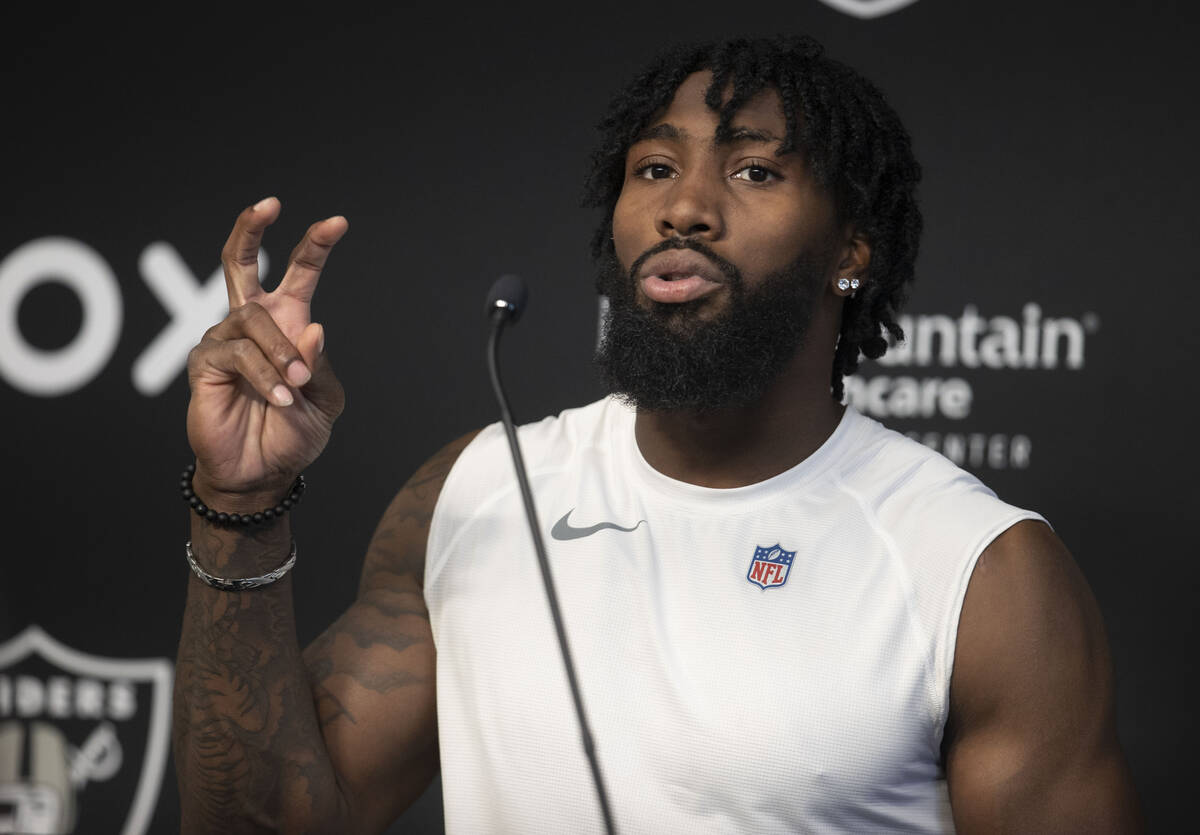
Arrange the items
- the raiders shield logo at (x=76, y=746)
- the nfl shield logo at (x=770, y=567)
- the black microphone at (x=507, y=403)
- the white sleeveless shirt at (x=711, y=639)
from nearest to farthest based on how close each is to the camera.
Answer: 1. the black microphone at (x=507, y=403)
2. the white sleeveless shirt at (x=711, y=639)
3. the nfl shield logo at (x=770, y=567)
4. the raiders shield logo at (x=76, y=746)

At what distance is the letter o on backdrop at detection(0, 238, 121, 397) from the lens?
239 cm

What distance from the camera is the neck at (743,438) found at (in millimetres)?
1579

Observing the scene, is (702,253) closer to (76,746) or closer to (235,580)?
(235,580)

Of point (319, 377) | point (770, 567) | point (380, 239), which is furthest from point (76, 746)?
point (770, 567)

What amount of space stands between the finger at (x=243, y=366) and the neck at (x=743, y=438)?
534 mm

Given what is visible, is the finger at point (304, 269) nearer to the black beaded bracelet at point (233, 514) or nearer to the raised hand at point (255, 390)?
the raised hand at point (255, 390)

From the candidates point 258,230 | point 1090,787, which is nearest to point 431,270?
point 258,230

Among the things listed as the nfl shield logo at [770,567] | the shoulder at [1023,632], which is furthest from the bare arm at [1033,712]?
Answer: the nfl shield logo at [770,567]

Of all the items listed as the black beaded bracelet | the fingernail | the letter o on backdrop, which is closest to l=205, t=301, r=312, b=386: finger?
the fingernail

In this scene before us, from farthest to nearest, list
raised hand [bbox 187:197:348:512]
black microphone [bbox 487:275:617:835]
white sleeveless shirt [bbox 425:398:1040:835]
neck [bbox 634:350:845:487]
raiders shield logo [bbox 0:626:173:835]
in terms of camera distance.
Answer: raiders shield logo [bbox 0:626:173:835] < neck [bbox 634:350:845:487] < white sleeveless shirt [bbox 425:398:1040:835] < raised hand [bbox 187:197:348:512] < black microphone [bbox 487:275:617:835]

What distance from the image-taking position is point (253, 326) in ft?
4.00

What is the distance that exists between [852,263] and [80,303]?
1533 mm

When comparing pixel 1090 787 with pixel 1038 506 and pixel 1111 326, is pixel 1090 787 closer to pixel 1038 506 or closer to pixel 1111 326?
pixel 1038 506

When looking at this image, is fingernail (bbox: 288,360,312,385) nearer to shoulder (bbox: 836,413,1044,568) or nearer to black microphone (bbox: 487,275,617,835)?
black microphone (bbox: 487,275,617,835)
